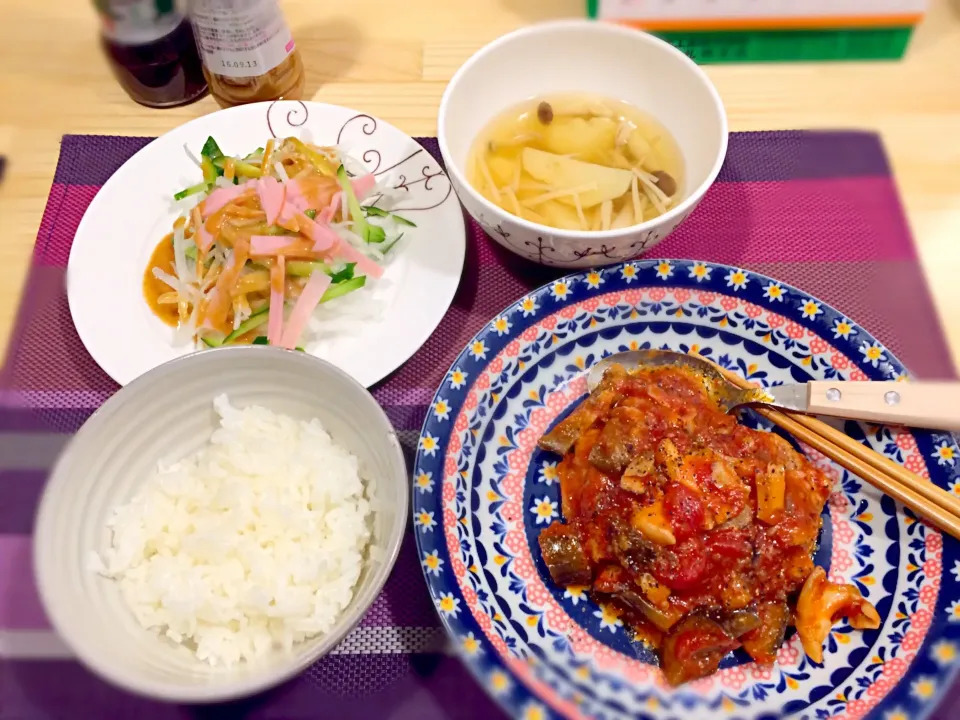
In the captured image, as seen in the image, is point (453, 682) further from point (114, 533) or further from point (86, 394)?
point (86, 394)

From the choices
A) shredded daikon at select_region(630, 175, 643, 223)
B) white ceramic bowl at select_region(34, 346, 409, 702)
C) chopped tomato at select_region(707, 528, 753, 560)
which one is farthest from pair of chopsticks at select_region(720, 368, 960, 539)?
white ceramic bowl at select_region(34, 346, 409, 702)

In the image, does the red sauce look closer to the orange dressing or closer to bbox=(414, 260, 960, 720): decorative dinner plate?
bbox=(414, 260, 960, 720): decorative dinner plate

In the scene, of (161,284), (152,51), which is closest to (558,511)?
(161,284)

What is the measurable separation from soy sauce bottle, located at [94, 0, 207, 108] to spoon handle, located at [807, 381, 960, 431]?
1.83 metres

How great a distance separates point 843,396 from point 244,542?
1167mm

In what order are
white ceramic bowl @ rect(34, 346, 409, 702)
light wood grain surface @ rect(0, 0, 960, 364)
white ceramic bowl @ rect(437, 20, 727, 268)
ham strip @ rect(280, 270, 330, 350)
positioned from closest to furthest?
white ceramic bowl @ rect(34, 346, 409, 702) → white ceramic bowl @ rect(437, 20, 727, 268) → ham strip @ rect(280, 270, 330, 350) → light wood grain surface @ rect(0, 0, 960, 364)

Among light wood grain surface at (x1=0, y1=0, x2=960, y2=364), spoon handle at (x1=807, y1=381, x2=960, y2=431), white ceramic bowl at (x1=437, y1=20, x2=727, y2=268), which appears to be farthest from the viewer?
light wood grain surface at (x1=0, y1=0, x2=960, y2=364)

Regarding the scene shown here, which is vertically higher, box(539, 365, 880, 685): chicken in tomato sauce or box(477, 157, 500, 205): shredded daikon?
box(477, 157, 500, 205): shredded daikon

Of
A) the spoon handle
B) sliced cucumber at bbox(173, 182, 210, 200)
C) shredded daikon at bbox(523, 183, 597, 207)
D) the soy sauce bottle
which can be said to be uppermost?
the soy sauce bottle

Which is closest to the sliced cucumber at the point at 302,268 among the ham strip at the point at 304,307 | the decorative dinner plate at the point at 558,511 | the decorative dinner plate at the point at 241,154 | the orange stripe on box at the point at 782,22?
the ham strip at the point at 304,307

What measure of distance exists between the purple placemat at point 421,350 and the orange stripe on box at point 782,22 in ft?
1.03

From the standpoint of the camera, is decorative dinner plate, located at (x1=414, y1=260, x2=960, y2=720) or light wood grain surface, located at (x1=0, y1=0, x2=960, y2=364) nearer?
decorative dinner plate, located at (x1=414, y1=260, x2=960, y2=720)

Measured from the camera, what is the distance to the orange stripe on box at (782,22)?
2002mm

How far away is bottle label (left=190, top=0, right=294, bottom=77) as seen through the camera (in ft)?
5.80
